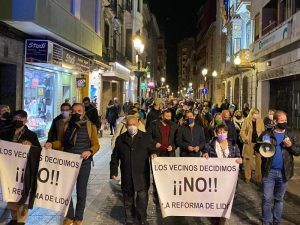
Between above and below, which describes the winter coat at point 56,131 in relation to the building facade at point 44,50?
below

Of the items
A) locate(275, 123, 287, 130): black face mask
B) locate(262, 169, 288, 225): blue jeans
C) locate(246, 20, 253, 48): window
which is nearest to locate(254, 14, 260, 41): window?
locate(246, 20, 253, 48): window

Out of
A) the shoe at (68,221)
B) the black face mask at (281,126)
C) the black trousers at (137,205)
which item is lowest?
the shoe at (68,221)

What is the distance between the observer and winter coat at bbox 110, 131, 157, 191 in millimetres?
6789

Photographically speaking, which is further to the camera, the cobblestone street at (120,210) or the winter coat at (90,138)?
the cobblestone street at (120,210)

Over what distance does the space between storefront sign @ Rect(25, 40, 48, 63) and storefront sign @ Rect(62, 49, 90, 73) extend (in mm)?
1683

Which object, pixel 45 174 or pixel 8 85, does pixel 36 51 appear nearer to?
pixel 8 85

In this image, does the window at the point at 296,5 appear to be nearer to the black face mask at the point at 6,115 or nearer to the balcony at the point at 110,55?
the balcony at the point at 110,55

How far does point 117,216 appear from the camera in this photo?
7.62 metres

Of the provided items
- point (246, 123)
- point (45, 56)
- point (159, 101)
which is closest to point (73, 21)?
point (45, 56)

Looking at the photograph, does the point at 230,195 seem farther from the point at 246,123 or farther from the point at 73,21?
the point at 73,21

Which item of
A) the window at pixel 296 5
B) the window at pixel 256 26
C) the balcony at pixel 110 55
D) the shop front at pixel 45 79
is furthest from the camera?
the balcony at pixel 110 55

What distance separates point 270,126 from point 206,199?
4.70ft

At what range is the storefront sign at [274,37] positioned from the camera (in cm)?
1866

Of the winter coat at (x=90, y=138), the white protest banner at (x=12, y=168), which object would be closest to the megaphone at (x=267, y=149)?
the winter coat at (x=90, y=138)
